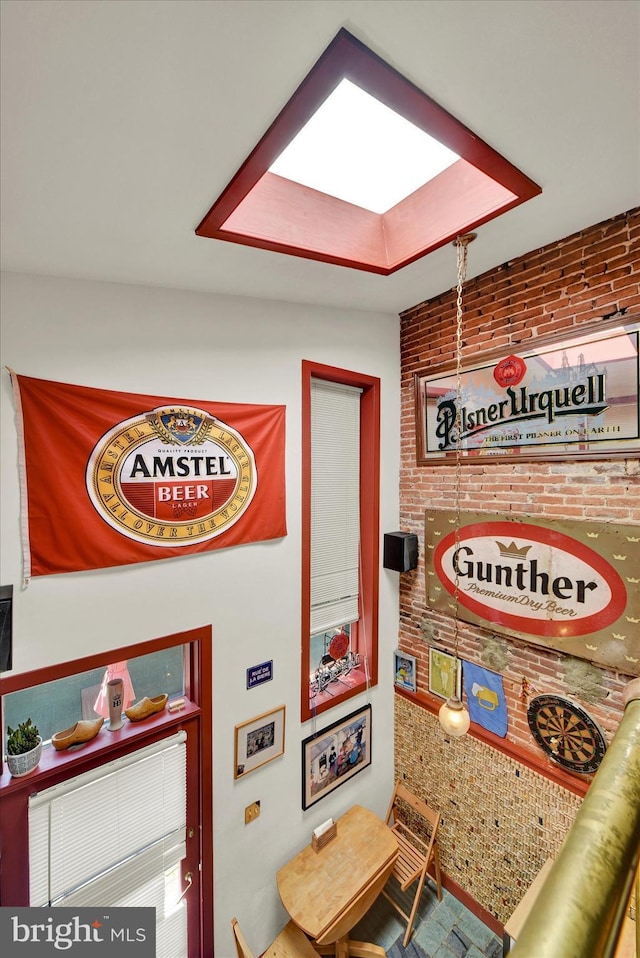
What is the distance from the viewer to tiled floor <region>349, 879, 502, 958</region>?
3.02 meters

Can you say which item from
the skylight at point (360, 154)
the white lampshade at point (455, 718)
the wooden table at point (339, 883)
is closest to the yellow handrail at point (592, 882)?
the white lampshade at point (455, 718)

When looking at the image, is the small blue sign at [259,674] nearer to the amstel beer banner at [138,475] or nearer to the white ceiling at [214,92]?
the amstel beer banner at [138,475]

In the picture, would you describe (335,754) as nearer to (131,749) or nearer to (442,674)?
(442,674)

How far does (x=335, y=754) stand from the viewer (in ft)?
11.5

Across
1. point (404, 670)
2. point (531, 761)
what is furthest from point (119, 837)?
point (531, 761)

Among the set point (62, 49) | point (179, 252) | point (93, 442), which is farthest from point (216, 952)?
point (62, 49)

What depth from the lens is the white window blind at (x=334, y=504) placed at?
3533 mm

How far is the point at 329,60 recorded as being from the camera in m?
1.24

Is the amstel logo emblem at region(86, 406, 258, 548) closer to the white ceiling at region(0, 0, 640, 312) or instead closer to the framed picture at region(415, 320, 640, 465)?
the white ceiling at region(0, 0, 640, 312)

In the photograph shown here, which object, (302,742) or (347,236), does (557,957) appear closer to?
(347,236)

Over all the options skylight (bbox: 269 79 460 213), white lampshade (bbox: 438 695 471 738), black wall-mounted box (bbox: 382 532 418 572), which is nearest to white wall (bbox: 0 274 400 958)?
black wall-mounted box (bbox: 382 532 418 572)

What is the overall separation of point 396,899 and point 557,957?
4.40 meters

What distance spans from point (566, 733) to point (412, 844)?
2042mm

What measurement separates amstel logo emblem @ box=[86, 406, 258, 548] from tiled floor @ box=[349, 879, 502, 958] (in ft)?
11.7
